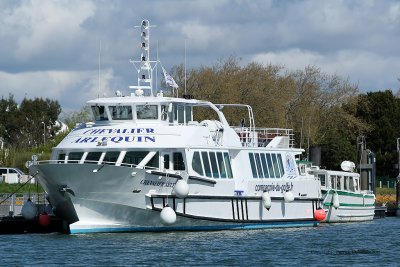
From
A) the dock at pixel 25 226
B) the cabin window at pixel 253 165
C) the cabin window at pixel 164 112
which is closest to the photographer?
the cabin window at pixel 164 112

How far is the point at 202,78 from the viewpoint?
84688 millimetres

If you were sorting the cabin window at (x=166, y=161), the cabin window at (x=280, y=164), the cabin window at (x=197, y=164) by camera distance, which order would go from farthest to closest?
1. the cabin window at (x=280, y=164)
2. the cabin window at (x=197, y=164)
3. the cabin window at (x=166, y=161)

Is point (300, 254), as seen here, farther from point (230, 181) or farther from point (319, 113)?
point (319, 113)

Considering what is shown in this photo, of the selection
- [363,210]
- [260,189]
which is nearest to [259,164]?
[260,189]

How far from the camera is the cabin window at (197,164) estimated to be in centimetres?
4177

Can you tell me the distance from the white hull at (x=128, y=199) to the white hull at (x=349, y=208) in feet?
Answer: 33.7

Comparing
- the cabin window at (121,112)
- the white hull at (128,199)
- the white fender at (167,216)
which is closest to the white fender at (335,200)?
the white hull at (128,199)

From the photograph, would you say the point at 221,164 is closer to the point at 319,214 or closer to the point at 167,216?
the point at 167,216

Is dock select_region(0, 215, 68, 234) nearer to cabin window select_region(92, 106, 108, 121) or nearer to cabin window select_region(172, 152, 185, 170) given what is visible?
cabin window select_region(92, 106, 108, 121)

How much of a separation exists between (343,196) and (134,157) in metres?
15.8

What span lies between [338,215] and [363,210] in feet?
10.4

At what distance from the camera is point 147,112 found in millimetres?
42719

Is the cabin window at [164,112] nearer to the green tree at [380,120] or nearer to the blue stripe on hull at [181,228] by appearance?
the blue stripe on hull at [181,228]

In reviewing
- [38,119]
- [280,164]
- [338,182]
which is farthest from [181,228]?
[38,119]
